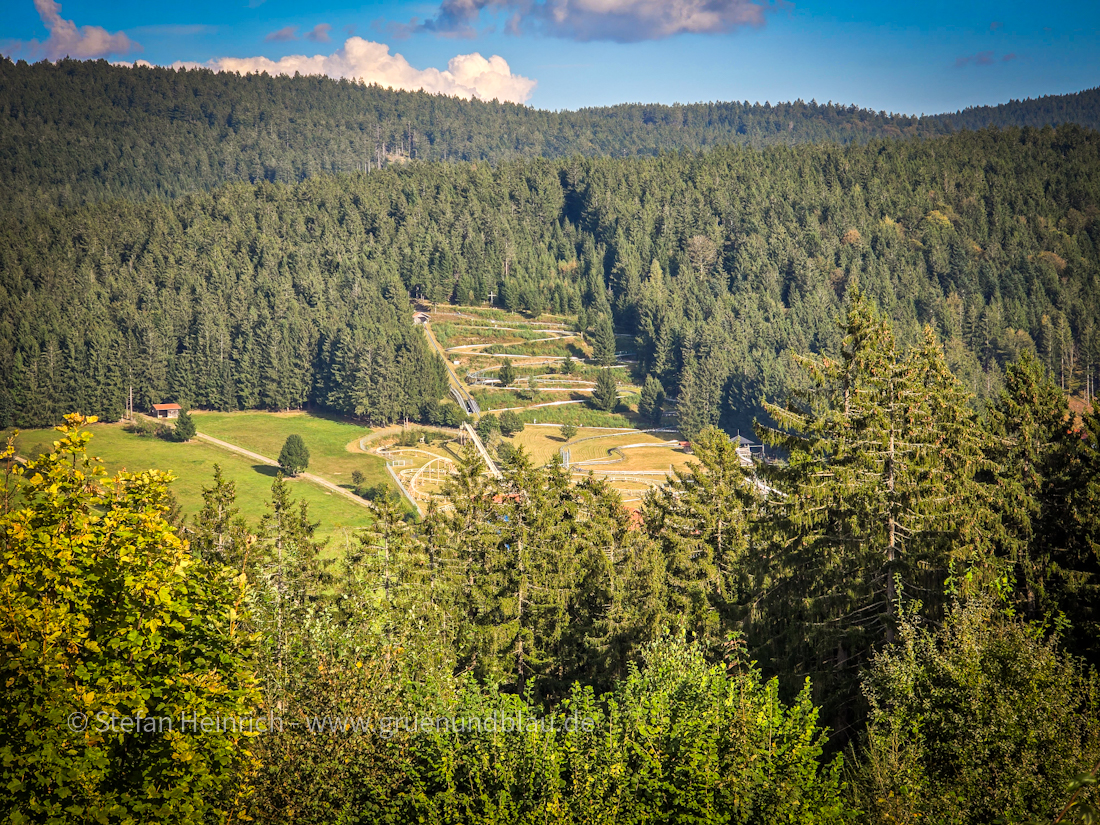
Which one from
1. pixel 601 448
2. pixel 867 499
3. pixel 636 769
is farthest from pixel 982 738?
pixel 601 448

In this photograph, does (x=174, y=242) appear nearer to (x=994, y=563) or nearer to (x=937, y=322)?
(x=937, y=322)

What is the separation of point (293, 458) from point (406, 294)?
222 ft

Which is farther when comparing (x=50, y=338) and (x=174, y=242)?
(x=174, y=242)

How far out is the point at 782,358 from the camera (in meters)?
152

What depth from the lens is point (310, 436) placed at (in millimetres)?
121688

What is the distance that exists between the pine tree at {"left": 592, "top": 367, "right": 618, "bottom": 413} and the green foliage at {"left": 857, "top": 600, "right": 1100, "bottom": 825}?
11993cm

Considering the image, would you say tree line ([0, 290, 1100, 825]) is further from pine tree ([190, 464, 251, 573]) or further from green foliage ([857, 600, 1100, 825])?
pine tree ([190, 464, 251, 573])

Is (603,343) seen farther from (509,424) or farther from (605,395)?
(509,424)

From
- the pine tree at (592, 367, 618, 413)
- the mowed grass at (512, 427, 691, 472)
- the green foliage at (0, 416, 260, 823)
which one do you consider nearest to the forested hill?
the pine tree at (592, 367, 618, 413)

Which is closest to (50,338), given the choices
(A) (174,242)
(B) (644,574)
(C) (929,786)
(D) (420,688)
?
(A) (174,242)

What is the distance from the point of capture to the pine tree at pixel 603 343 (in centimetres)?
14988

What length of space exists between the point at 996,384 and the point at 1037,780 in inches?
5700

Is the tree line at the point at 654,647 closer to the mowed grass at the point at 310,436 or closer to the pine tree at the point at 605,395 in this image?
the mowed grass at the point at 310,436

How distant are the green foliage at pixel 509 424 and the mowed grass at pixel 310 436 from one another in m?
Result: 18.1
